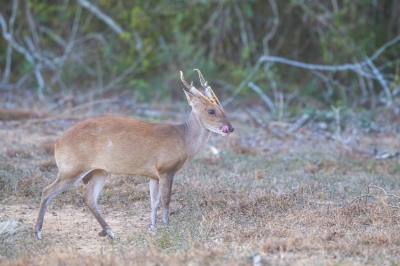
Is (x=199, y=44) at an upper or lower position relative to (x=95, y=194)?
lower

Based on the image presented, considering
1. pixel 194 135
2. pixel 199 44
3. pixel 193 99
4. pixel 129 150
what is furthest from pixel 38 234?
pixel 199 44

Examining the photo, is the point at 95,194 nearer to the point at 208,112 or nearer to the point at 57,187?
A: the point at 57,187

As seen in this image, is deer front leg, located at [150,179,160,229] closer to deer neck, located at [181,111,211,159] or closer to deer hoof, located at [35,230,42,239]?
deer neck, located at [181,111,211,159]

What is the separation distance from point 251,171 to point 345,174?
125 cm

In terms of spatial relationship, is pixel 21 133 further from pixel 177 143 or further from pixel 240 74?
pixel 240 74

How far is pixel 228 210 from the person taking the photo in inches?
270

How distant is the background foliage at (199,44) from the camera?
14.3 meters

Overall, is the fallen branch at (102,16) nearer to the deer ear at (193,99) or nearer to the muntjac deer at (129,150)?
the deer ear at (193,99)

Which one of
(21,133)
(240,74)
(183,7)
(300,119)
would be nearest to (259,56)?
(240,74)

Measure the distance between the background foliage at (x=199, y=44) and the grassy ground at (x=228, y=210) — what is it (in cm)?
389

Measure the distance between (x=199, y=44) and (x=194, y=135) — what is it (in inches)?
337

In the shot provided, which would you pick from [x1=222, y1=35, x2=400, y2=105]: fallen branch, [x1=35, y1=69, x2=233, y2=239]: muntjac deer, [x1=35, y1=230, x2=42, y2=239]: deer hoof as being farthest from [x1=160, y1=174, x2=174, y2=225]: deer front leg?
[x1=222, y1=35, x2=400, y2=105]: fallen branch

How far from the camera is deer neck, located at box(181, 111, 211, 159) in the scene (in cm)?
685

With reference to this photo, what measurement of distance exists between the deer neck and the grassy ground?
62 cm
